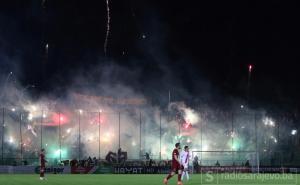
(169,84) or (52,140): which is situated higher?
(169,84)

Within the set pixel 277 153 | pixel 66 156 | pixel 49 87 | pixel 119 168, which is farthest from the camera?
pixel 49 87

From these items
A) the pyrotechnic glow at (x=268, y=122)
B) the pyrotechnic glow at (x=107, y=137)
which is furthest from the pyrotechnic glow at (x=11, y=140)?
the pyrotechnic glow at (x=268, y=122)

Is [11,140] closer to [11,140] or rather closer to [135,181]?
[11,140]

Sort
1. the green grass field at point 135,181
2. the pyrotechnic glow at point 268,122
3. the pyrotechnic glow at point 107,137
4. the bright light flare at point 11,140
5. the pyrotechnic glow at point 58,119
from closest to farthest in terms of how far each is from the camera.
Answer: the green grass field at point 135,181
the pyrotechnic glow at point 107,137
the bright light flare at point 11,140
the pyrotechnic glow at point 268,122
the pyrotechnic glow at point 58,119

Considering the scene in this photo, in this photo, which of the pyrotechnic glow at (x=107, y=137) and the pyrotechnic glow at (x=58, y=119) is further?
the pyrotechnic glow at (x=58, y=119)

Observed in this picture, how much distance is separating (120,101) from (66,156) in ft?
65.0

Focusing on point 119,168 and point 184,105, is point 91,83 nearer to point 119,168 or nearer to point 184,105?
point 184,105

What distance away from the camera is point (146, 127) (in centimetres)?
9231

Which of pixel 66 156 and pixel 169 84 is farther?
pixel 169 84

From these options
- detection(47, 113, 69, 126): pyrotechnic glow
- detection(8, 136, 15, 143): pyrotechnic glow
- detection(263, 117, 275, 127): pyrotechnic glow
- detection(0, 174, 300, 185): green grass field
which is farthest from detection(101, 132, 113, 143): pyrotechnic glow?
detection(0, 174, 300, 185): green grass field

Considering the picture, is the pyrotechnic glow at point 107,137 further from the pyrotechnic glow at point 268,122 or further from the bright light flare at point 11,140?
the pyrotechnic glow at point 268,122

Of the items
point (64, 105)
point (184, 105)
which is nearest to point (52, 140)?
point (64, 105)

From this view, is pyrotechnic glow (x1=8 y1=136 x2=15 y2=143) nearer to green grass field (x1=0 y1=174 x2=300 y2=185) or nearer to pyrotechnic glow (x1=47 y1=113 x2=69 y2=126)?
pyrotechnic glow (x1=47 y1=113 x2=69 y2=126)

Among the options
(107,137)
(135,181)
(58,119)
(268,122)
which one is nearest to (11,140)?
(58,119)
